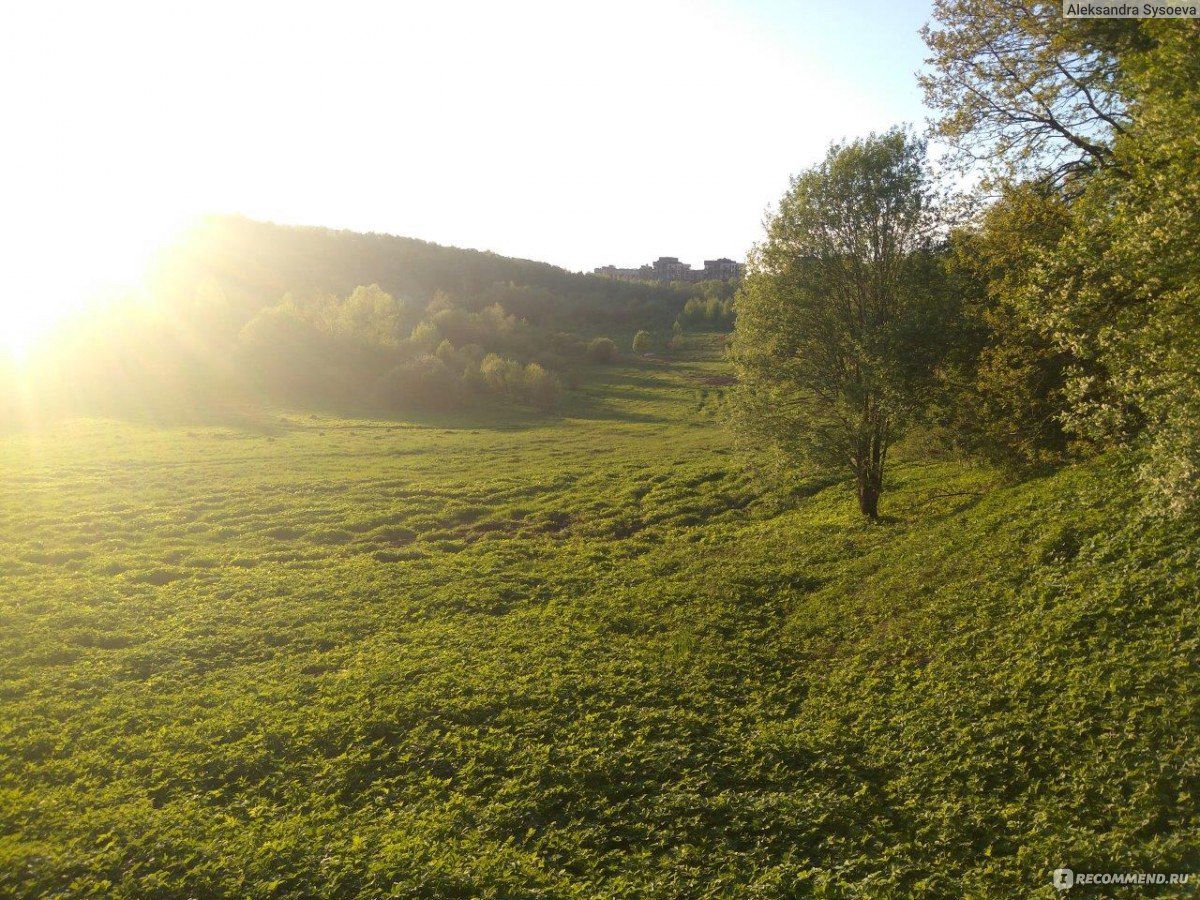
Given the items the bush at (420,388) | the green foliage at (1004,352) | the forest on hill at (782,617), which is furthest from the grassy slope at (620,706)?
the bush at (420,388)

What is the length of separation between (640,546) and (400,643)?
42.5 ft

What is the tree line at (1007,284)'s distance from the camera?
45.6 feet

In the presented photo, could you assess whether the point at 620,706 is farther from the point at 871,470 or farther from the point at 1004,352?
the point at 1004,352

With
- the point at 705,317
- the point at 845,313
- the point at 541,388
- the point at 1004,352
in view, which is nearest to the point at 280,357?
the point at 541,388

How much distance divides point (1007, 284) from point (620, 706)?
1909cm

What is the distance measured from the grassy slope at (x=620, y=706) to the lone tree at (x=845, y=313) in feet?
13.1

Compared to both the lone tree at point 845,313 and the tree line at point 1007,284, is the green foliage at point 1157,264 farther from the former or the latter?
the lone tree at point 845,313

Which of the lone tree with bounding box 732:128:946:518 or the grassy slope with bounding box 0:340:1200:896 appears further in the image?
the lone tree with bounding box 732:128:946:518

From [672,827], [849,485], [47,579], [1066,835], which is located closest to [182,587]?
[47,579]

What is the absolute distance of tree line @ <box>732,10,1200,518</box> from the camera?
1389 cm

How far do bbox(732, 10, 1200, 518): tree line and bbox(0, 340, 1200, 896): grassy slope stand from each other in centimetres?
307

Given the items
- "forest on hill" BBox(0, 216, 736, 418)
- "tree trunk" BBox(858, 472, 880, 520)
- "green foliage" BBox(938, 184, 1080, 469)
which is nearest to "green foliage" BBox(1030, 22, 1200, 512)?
"green foliage" BBox(938, 184, 1080, 469)

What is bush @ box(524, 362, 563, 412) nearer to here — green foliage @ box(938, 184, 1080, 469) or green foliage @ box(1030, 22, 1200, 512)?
green foliage @ box(938, 184, 1080, 469)

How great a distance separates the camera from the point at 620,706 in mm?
16656
